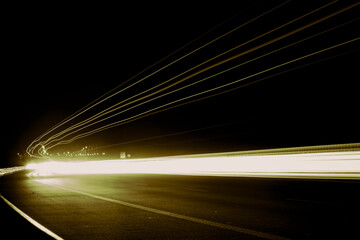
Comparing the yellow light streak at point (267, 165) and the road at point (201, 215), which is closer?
the road at point (201, 215)

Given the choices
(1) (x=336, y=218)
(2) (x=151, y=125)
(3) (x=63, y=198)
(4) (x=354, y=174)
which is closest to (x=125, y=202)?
(3) (x=63, y=198)

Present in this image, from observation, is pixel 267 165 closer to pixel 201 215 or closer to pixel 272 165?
pixel 272 165

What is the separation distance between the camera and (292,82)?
76312mm

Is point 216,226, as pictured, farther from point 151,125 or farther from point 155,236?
point 151,125

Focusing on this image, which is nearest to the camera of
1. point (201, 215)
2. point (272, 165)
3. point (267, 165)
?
point (201, 215)

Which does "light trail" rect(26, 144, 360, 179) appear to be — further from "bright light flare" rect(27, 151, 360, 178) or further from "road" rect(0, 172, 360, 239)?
"road" rect(0, 172, 360, 239)

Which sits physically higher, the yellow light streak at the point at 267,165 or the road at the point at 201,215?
the yellow light streak at the point at 267,165

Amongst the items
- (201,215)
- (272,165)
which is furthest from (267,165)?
(201,215)

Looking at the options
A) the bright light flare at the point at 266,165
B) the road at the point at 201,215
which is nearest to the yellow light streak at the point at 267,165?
the bright light flare at the point at 266,165

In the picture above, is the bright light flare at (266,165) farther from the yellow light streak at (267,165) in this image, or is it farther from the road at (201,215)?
the road at (201,215)

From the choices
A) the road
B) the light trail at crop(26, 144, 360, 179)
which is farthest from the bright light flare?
the road

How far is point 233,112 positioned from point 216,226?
8308cm

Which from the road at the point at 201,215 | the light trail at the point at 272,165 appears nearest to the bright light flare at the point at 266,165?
the light trail at the point at 272,165

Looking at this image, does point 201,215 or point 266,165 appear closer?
point 201,215
